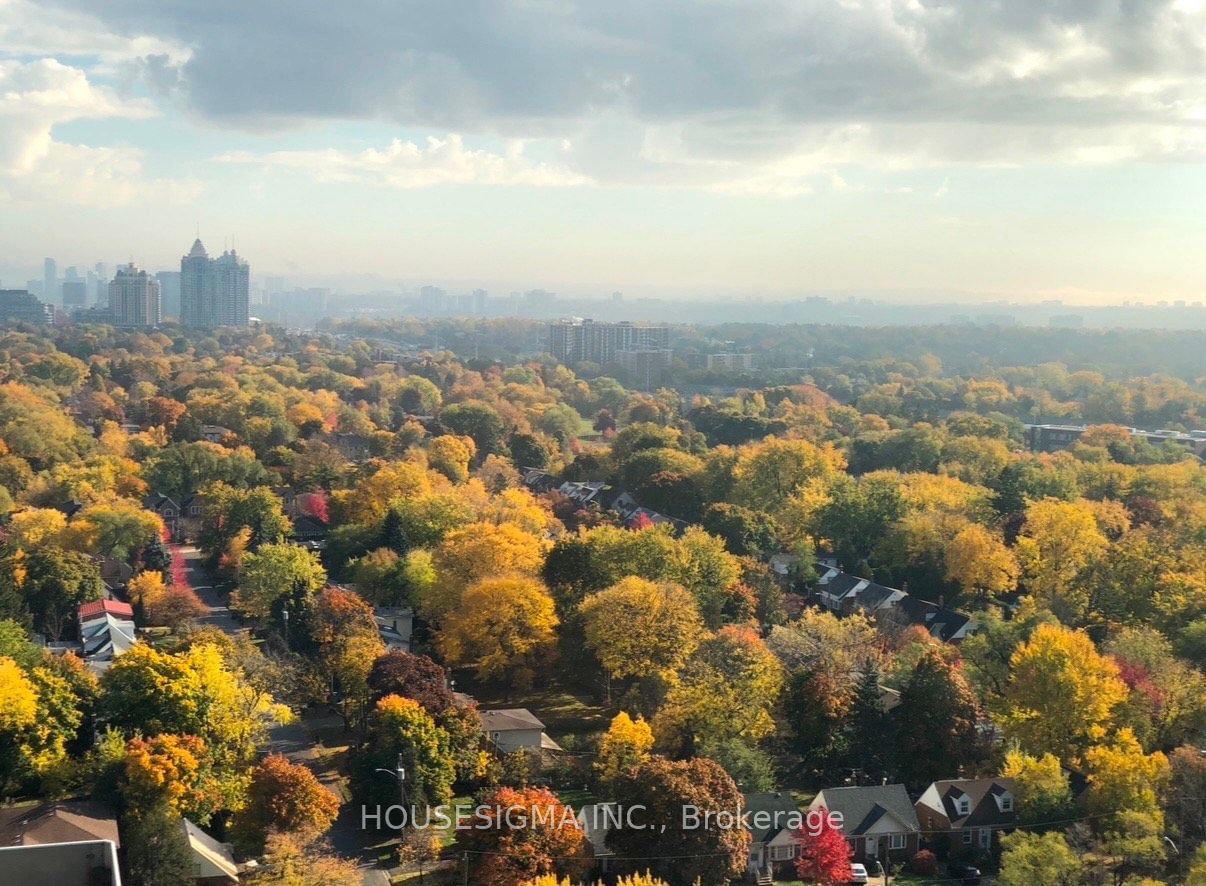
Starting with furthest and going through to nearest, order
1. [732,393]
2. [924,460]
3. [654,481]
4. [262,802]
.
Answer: [732,393]
[924,460]
[654,481]
[262,802]

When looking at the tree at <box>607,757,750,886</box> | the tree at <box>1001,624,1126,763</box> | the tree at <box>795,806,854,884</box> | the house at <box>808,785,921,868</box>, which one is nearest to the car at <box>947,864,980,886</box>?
the house at <box>808,785,921,868</box>

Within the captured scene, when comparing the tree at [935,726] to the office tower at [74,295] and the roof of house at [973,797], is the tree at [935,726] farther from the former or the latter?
the office tower at [74,295]

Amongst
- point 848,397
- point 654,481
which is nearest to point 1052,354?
point 848,397

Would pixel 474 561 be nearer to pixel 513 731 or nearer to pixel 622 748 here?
pixel 513 731

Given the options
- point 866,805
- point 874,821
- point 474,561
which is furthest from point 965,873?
point 474,561

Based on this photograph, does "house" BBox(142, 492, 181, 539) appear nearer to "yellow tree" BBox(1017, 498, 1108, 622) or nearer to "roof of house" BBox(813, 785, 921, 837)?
"yellow tree" BBox(1017, 498, 1108, 622)

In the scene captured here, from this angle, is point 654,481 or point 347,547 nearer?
point 347,547

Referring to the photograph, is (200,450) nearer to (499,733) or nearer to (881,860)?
(499,733)
